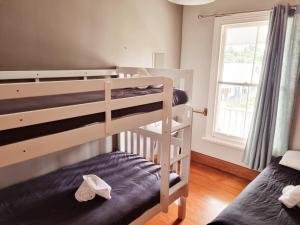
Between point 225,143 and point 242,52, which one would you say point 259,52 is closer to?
point 242,52

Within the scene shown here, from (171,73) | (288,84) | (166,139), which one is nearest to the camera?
(166,139)

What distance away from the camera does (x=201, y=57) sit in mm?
3201

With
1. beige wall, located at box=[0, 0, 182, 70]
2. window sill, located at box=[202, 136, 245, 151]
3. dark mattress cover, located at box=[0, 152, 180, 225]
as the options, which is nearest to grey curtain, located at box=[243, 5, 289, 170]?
window sill, located at box=[202, 136, 245, 151]

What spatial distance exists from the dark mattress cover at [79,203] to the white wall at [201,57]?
1382mm

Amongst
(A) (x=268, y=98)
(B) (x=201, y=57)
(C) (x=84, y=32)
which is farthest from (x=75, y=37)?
(A) (x=268, y=98)

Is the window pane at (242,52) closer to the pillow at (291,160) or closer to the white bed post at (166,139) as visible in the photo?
the pillow at (291,160)

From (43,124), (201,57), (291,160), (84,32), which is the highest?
(84,32)

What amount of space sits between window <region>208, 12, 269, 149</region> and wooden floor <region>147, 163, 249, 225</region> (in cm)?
49

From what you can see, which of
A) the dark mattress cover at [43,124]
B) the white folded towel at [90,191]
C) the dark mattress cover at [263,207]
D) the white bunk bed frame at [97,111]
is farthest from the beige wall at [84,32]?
the dark mattress cover at [263,207]

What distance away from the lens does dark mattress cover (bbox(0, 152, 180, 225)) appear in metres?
1.41

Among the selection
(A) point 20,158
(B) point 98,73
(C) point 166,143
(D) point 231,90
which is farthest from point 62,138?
(D) point 231,90

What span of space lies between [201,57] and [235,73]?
52cm

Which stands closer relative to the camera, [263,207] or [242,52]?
[263,207]

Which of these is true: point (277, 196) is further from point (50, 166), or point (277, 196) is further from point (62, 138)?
point (50, 166)
